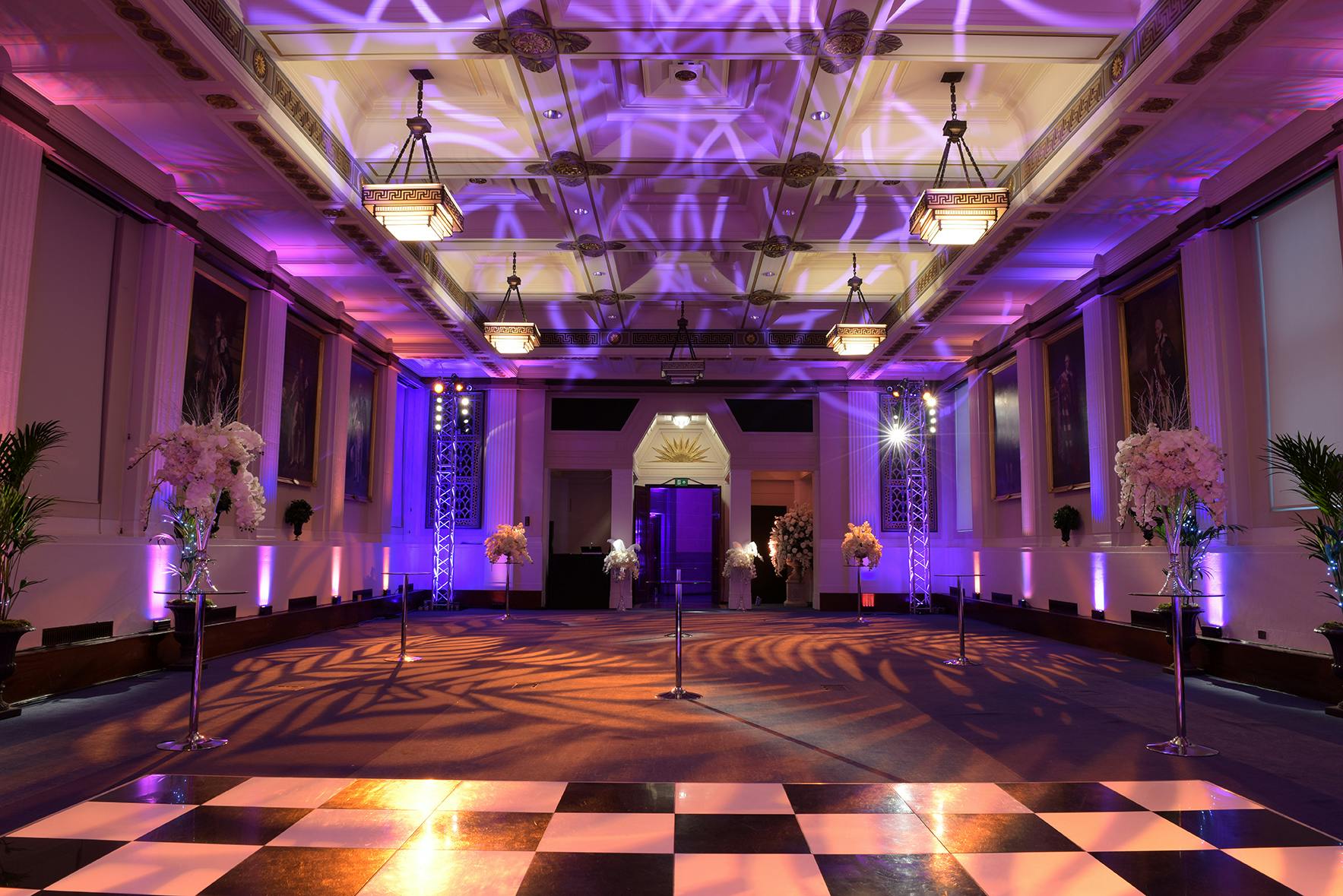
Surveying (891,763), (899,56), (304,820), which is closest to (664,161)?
(899,56)

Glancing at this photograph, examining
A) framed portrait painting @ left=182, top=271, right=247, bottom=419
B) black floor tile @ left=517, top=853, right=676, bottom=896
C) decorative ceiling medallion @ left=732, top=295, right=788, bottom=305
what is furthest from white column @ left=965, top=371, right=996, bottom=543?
black floor tile @ left=517, top=853, right=676, bottom=896

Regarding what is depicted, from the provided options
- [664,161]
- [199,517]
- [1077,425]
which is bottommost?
[199,517]

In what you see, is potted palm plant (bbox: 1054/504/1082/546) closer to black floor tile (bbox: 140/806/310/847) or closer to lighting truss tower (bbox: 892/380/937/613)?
lighting truss tower (bbox: 892/380/937/613)

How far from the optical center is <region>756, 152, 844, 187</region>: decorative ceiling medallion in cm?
870

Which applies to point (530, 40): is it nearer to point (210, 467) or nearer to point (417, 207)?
point (417, 207)

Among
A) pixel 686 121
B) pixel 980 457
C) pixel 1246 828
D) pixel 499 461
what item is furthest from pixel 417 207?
pixel 980 457

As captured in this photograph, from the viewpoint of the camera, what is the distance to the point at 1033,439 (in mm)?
11930

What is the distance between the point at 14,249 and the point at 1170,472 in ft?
24.7

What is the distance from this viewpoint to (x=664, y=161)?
8727mm

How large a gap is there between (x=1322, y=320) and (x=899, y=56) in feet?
12.6

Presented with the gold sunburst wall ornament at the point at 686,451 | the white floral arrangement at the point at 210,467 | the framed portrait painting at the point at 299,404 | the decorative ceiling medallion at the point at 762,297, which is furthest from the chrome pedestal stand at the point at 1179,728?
the gold sunburst wall ornament at the point at 686,451

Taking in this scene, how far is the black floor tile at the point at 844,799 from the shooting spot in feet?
10.5

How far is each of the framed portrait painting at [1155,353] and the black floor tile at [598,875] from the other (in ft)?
22.5

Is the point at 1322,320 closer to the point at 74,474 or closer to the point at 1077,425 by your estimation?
the point at 1077,425
